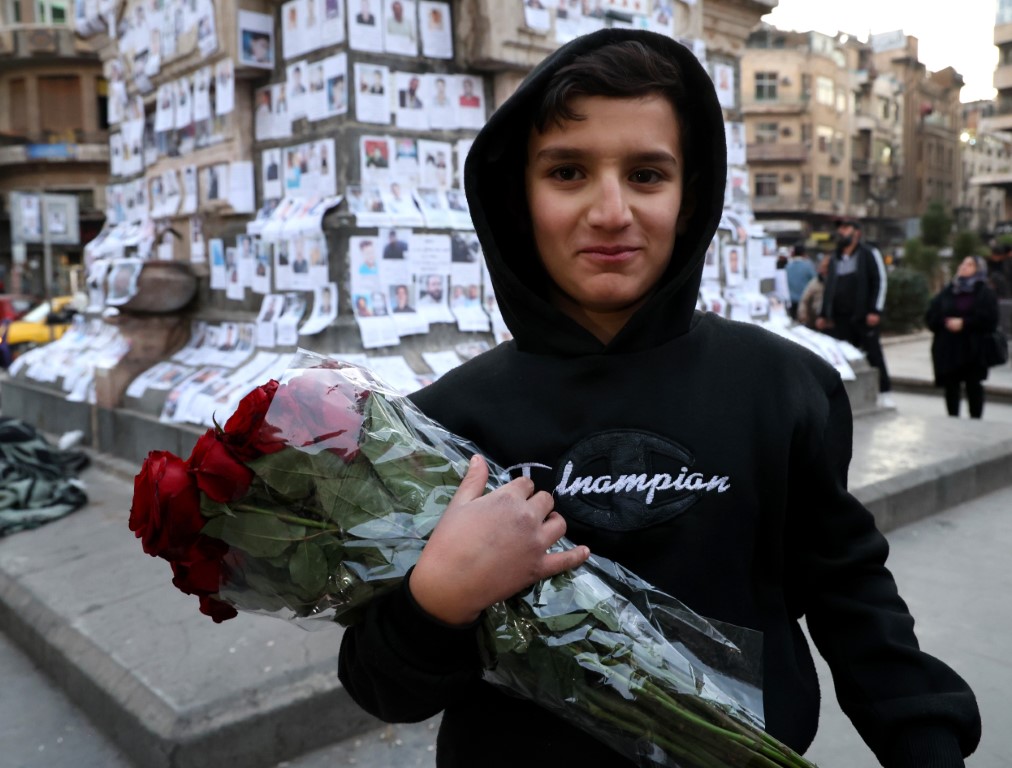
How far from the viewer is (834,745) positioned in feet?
9.24

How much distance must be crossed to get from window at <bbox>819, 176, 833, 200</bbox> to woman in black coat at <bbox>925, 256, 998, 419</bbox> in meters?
49.5

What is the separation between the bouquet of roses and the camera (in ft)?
3.74

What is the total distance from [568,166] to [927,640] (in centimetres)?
300

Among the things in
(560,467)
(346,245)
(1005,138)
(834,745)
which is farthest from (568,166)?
(1005,138)

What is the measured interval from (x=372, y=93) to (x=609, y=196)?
3.80 metres

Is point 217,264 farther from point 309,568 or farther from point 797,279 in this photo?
point 797,279

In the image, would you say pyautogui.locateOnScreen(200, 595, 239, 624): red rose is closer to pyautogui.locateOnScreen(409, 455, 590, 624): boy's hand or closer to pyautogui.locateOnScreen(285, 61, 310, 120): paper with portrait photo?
pyautogui.locateOnScreen(409, 455, 590, 624): boy's hand

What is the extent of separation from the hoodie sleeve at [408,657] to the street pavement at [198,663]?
1.52 metres

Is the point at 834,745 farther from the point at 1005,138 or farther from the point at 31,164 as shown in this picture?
the point at 1005,138

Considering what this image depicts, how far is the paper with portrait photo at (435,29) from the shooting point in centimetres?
493

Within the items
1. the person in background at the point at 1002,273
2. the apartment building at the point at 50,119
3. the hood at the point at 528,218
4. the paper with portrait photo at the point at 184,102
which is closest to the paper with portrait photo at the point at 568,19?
the paper with portrait photo at the point at 184,102

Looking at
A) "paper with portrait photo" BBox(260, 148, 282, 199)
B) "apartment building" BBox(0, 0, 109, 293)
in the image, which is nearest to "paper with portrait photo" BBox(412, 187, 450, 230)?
"paper with portrait photo" BBox(260, 148, 282, 199)

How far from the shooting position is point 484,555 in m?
1.06

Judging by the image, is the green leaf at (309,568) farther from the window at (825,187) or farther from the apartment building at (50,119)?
the window at (825,187)
